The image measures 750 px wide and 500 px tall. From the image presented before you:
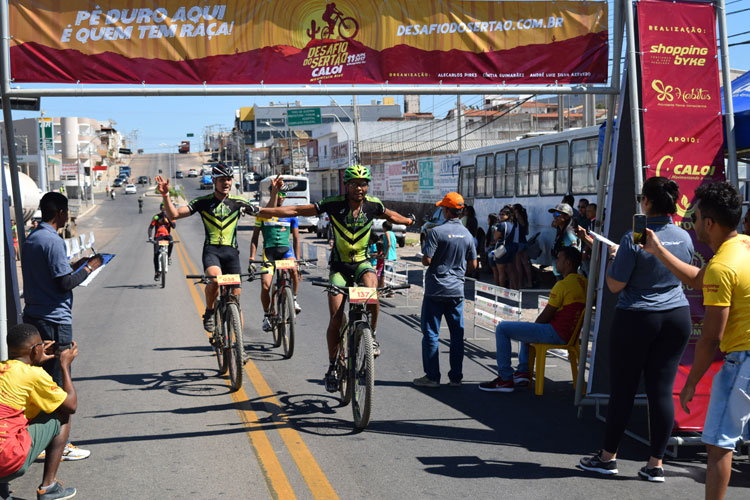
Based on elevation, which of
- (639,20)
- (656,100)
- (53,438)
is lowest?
(53,438)

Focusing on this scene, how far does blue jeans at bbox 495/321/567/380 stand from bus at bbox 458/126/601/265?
31.6 feet

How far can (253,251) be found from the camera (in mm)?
11000

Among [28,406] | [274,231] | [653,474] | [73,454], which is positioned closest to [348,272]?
[73,454]

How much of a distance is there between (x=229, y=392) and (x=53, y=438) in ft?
9.71

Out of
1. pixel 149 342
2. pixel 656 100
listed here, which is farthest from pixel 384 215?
pixel 149 342

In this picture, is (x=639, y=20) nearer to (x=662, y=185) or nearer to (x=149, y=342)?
(x=662, y=185)

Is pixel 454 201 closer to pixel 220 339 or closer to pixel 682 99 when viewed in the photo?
pixel 682 99

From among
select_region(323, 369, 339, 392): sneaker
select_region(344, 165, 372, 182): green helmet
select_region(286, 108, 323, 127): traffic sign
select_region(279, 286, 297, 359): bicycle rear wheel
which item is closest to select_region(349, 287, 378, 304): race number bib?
select_region(323, 369, 339, 392): sneaker

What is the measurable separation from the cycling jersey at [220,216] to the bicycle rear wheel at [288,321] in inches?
50.5

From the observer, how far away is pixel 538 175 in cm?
1941

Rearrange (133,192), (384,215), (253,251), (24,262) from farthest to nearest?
(133,192), (253,251), (384,215), (24,262)

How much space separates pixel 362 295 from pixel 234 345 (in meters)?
1.84

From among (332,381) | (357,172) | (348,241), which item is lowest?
(332,381)

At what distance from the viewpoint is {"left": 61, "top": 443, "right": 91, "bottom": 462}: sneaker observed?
5.75 meters
